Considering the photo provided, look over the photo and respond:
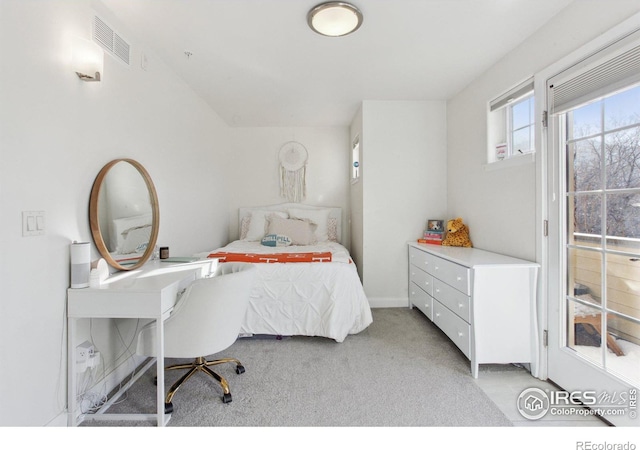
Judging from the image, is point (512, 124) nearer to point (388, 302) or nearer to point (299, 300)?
point (388, 302)

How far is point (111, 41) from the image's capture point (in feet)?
6.02

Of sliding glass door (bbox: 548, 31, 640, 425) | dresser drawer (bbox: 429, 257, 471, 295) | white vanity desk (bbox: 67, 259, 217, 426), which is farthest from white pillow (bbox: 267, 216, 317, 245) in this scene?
sliding glass door (bbox: 548, 31, 640, 425)

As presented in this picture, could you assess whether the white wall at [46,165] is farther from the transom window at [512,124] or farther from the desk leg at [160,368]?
the transom window at [512,124]

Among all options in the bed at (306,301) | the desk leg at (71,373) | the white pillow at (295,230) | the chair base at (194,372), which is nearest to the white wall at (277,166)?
the white pillow at (295,230)

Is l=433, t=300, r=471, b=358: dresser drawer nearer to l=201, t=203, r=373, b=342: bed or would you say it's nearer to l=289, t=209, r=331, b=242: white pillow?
l=201, t=203, r=373, b=342: bed

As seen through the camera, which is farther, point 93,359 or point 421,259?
point 421,259

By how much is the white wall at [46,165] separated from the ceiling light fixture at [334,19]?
4.37 ft

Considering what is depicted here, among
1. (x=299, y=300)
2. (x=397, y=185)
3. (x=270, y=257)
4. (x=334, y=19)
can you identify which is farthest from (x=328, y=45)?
(x=299, y=300)

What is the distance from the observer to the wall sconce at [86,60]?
1561mm

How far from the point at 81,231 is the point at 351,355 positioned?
202 centimetres

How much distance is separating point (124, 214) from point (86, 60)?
916 mm

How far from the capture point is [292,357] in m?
2.26
